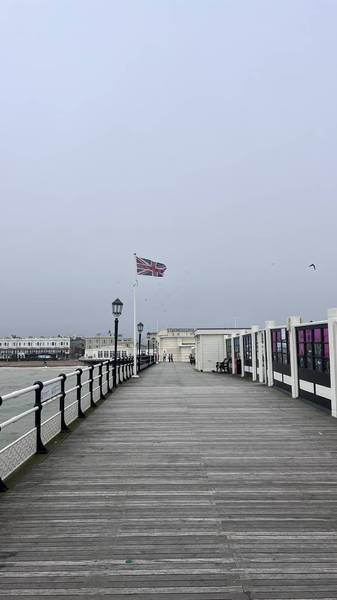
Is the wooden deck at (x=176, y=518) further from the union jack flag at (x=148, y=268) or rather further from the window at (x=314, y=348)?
the union jack flag at (x=148, y=268)

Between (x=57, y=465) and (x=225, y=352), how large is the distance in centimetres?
2373

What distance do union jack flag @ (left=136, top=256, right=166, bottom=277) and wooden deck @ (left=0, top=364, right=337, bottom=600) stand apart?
52.1ft

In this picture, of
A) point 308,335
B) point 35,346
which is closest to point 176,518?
point 308,335

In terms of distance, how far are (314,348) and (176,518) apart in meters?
6.90

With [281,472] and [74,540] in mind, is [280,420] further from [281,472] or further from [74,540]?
[74,540]

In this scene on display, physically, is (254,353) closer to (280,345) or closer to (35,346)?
(280,345)

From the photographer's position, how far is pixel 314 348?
9.79m

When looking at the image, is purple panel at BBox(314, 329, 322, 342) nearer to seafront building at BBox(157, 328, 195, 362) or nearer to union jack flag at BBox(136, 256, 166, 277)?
union jack flag at BBox(136, 256, 166, 277)

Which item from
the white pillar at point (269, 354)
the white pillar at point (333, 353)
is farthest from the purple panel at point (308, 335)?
the white pillar at point (269, 354)

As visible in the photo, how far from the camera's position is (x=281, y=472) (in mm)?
4977

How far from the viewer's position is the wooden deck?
2754 millimetres

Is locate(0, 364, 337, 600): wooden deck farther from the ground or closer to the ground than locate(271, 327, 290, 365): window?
closer to the ground

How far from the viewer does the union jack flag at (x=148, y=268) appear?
Answer: 22578 mm

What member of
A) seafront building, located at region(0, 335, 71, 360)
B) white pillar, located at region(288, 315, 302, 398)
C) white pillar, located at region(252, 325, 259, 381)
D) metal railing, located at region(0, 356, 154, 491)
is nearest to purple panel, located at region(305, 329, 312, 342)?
white pillar, located at region(288, 315, 302, 398)
